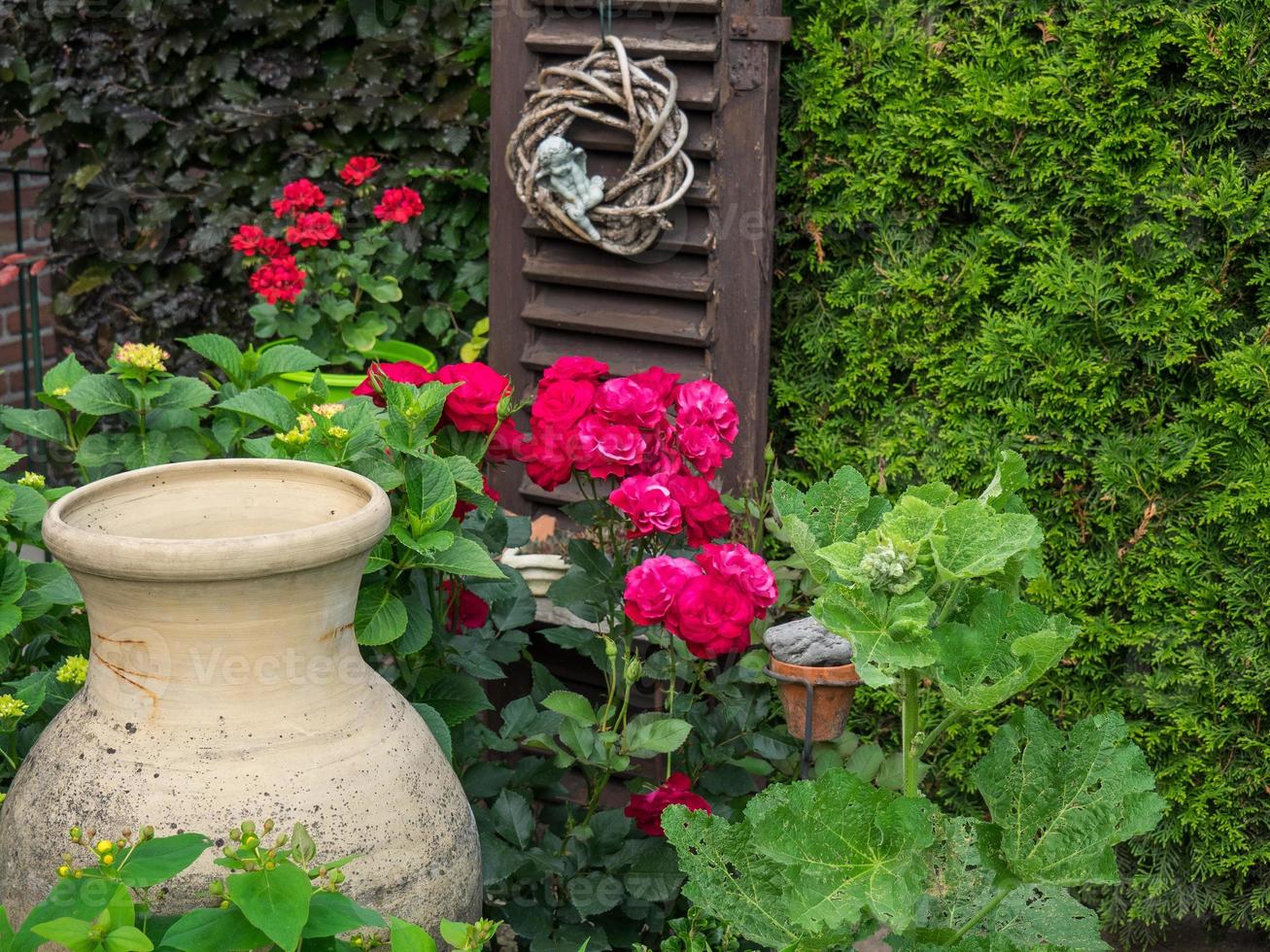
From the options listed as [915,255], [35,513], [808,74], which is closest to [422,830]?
[35,513]

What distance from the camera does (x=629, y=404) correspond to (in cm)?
197

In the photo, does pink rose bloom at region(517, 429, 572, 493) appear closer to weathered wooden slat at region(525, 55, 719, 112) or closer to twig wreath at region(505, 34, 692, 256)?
twig wreath at region(505, 34, 692, 256)

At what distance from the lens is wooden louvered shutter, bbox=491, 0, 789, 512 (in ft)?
9.55

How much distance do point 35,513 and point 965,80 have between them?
2.01 m

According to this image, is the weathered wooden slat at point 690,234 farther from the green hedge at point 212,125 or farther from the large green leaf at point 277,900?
the large green leaf at point 277,900

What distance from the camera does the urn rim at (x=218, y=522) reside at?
4.48ft

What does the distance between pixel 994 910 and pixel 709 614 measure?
54 centimetres

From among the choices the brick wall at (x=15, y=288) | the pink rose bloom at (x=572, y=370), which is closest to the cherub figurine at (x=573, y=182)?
the pink rose bloom at (x=572, y=370)

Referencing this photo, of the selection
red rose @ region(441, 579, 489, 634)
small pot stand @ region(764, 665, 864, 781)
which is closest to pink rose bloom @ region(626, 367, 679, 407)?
red rose @ region(441, 579, 489, 634)

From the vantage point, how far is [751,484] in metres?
3.02

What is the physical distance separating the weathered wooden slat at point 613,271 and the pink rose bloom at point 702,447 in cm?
104

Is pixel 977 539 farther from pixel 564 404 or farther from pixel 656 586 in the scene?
pixel 564 404

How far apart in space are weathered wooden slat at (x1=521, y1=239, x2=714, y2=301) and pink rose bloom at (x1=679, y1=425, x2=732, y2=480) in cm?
104

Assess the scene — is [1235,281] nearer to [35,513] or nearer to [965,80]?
[965,80]
